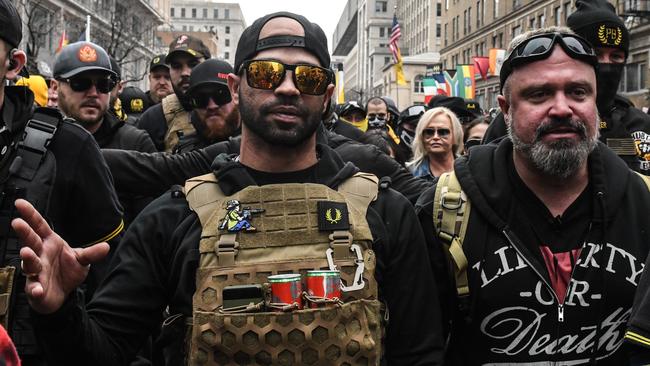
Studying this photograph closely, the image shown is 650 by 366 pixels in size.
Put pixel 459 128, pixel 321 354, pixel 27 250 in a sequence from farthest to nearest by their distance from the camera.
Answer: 1. pixel 459 128
2. pixel 321 354
3. pixel 27 250

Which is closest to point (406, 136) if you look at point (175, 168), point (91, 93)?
point (91, 93)

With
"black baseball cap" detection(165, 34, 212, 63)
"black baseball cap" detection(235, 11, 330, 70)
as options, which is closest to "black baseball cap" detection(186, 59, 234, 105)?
"black baseball cap" detection(165, 34, 212, 63)

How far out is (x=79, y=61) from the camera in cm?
498

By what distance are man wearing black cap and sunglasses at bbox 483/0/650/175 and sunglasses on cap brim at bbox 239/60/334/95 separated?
6.59 ft

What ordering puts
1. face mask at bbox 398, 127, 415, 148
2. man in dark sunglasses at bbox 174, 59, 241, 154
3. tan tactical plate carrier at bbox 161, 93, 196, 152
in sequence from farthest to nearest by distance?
face mask at bbox 398, 127, 415, 148
tan tactical plate carrier at bbox 161, 93, 196, 152
man in dark sunglasses at bbox 174, 59, 241, 154

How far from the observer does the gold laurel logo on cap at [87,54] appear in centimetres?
499

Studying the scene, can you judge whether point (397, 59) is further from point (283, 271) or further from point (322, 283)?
point (322, 283)

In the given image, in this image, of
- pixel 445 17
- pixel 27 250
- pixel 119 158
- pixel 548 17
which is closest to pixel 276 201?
pixel 27 250

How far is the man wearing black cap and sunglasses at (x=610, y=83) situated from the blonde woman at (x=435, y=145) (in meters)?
1.82

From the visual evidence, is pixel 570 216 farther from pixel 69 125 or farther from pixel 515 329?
pixel 69 125

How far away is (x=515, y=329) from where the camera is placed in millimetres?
2998

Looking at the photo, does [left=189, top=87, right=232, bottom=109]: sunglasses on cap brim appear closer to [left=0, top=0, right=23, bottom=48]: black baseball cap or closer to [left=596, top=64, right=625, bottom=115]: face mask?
[left=0, top=0, right=23, bottom=48]: black baseball cap

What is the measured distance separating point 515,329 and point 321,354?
946 millimetres

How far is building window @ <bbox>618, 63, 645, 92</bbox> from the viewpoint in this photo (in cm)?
3198
